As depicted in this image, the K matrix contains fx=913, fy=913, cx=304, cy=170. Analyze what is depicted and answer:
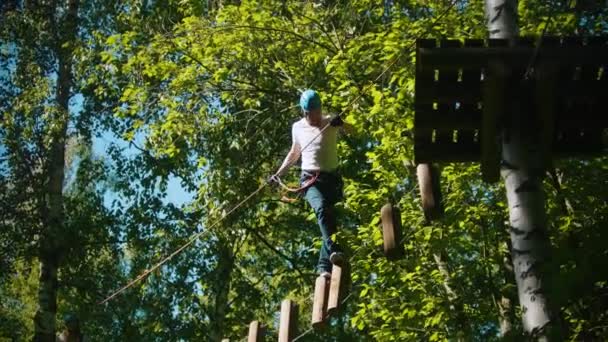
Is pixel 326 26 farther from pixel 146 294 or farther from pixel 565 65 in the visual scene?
pixel 565 65

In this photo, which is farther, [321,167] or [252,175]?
[252,175]

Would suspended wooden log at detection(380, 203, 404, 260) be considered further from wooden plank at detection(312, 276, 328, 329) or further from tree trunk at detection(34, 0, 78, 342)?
tree trunk at detection(34, 0, 78, 342)

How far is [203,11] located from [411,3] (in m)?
3.91

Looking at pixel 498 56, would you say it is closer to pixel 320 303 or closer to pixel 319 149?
pixel 319 149

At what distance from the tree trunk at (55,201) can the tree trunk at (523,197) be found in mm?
9793

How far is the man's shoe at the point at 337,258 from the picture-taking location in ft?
21.9

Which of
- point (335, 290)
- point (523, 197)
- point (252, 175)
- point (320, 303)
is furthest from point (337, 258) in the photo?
point (252, 175)

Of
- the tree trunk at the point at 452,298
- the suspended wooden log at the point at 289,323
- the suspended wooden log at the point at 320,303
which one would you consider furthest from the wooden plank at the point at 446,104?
the tree trunk at the point at 452,298

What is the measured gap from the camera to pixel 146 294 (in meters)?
15.4

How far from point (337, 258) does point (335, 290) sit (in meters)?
0.25

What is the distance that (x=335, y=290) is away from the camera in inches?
258

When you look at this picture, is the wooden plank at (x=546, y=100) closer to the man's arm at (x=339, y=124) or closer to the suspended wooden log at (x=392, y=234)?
the suspended wooden log at (x=392, y=234)

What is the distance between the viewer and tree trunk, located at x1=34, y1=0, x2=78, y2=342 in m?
14.6

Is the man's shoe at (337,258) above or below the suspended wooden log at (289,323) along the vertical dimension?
above
